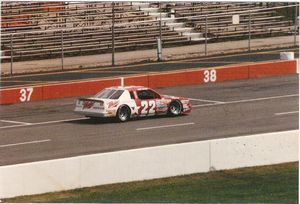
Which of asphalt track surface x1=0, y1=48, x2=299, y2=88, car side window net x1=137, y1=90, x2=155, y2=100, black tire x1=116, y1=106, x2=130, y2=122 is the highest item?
asphalt track surface x1=0, y1=48, x2=299, y2=88

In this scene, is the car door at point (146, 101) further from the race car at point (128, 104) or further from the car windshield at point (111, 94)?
the car windshield at point (111, 94)

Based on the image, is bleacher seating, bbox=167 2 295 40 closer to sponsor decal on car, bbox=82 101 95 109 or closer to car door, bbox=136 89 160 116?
car door, bbox=136 89 160 116

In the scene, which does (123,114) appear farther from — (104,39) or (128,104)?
(104,39)

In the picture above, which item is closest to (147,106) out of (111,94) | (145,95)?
(145,95)

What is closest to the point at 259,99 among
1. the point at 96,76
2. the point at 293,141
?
the point at 96,76

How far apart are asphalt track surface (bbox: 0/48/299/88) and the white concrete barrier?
13056 millimetres

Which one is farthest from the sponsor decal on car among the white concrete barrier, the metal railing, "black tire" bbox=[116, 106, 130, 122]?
the metal railing

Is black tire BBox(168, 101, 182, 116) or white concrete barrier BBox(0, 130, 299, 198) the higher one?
black tire BBox(168, 101, 182, 116)

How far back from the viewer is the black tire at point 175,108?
2998 cm

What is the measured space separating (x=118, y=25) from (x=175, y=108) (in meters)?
11.2

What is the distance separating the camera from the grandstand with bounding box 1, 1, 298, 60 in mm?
39938

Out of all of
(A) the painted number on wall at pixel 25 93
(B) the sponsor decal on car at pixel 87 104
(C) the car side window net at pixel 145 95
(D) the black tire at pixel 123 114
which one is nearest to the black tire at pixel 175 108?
(C) the car side window net at pixel 145 95

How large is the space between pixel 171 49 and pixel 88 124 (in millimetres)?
13629

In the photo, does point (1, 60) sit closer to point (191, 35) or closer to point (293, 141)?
point (191, 35)
